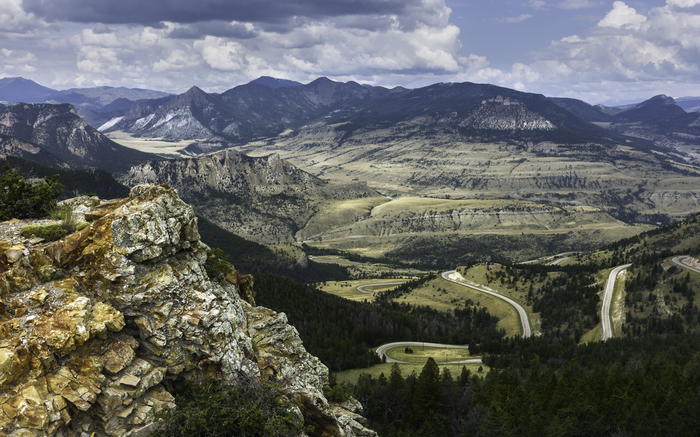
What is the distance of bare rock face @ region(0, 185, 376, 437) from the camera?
18.2 m

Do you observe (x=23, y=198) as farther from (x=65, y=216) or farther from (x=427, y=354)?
→ (x=427, y=354)

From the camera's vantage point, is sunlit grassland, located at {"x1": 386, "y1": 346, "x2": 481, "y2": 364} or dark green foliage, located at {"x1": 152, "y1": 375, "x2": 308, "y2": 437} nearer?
dark green foliage, located at {"x1": 152, "y1": 375, "x2": 308, "y2": 437}

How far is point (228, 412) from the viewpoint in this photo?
21.8 metres

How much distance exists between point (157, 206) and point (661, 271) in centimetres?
14104

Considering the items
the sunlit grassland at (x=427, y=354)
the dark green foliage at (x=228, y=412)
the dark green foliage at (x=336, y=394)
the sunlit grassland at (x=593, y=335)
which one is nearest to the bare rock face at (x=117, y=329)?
the dark green foliage at (x=228, y=412)

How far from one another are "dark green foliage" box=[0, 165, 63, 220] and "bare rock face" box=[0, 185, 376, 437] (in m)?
3.69

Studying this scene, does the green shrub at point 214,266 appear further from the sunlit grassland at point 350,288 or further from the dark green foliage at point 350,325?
the sunlit grassland at point 350,288

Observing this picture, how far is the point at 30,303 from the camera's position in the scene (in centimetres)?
1986

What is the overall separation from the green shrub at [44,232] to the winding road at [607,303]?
367 ft

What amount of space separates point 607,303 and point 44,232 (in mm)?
129704

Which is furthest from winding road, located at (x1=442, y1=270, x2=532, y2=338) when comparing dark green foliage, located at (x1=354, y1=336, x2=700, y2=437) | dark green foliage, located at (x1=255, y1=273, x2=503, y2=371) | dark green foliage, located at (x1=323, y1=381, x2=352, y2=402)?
dark green foliage, located at (x1=323, y1=381, x2=352, y2=402)

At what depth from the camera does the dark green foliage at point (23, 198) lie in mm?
27234

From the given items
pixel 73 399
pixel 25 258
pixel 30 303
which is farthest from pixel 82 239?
pixel 73 399

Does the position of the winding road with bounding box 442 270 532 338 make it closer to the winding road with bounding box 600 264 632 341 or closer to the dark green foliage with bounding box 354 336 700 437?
the winding road with bounding box 600 264 632 341
